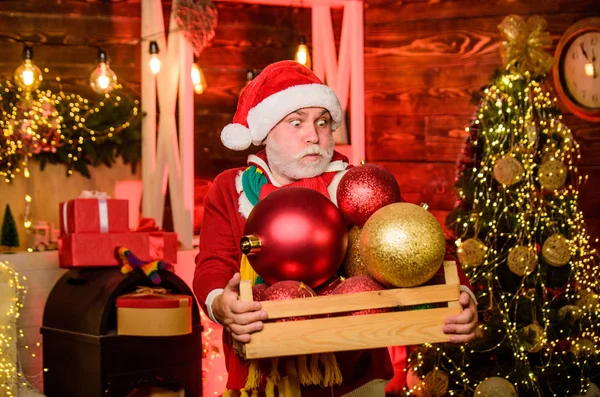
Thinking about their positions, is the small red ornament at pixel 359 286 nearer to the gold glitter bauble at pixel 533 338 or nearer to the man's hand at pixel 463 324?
the man's hand at pixel 463 324

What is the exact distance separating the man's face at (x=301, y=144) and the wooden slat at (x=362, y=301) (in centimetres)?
47

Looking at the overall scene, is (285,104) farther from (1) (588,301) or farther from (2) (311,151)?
(1) (588,301)

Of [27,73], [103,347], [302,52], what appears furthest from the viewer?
[302,52]

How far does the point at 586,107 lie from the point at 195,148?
89.0 inches

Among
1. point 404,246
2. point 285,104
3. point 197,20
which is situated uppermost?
point 197,20

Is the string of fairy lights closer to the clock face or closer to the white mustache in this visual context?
Result: the clock face

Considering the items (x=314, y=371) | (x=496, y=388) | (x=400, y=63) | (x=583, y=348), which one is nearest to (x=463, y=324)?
(x=314, y=371)

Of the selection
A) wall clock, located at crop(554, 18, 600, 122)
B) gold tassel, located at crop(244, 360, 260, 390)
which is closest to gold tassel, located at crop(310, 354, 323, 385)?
gold tassel, located at crop(244, 360, 260, 390)

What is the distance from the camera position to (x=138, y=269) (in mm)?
3963

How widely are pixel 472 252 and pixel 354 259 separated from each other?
6.70 feet

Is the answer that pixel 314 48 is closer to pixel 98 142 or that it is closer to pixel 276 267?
pixel 98 142

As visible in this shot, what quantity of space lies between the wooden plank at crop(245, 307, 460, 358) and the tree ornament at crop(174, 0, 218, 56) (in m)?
3.26

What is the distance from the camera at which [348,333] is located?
183 cm

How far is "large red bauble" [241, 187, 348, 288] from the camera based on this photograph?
1.88 m
